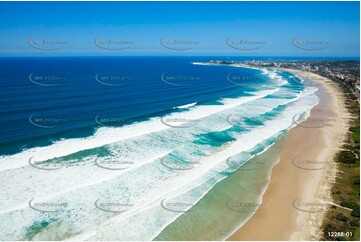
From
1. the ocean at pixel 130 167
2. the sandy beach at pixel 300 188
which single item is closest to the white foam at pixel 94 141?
the ocean at pixel 130 167

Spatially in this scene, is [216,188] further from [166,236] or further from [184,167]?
[166,236]

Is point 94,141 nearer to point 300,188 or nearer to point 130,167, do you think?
point 130,167

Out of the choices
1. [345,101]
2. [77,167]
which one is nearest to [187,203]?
[77,167]

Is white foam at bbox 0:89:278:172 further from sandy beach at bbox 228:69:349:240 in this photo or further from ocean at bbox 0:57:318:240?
sandy beach at bbox 228:69:349:240

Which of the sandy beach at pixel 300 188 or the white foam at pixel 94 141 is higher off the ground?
the white foam at pixel 94 141

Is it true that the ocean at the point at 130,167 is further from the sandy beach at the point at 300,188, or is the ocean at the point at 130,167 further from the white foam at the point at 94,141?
the sandy beach at the point at 300,188

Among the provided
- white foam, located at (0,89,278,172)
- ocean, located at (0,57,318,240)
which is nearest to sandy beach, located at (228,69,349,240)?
ocean, located at (0,57,318,240)
